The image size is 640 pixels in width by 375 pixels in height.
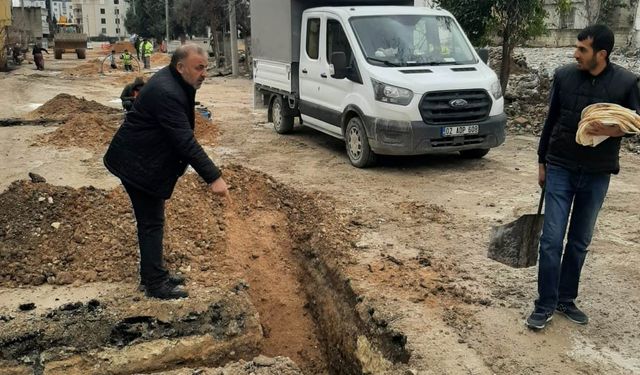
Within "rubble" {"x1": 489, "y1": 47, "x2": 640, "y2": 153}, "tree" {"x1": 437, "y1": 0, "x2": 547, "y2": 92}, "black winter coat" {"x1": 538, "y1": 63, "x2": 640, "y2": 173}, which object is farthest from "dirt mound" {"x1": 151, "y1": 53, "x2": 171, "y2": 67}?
"black winter coat" {"x1": 538, "y1": 63, "x2": 640, "y2": 173}

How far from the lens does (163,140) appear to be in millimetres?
→ 4414

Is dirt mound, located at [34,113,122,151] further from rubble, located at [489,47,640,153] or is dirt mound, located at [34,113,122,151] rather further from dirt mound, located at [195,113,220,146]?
rubble, located at [489,47,640,153]

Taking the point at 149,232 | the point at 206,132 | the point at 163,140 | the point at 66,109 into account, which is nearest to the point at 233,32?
the point at 66,109

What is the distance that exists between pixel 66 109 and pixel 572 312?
13.7 meters

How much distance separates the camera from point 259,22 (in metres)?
12.2

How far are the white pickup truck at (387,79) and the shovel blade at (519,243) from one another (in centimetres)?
380

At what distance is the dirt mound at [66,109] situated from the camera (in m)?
14.8

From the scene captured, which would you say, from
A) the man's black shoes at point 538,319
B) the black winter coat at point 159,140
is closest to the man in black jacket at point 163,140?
the black winter coat at point 159,140

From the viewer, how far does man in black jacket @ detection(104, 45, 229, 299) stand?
4.29 meters

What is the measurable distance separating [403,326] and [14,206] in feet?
13.6

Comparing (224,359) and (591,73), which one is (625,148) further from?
(224,359)

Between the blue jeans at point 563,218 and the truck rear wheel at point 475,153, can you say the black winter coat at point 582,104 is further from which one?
the truck rear wheel at point 475,153

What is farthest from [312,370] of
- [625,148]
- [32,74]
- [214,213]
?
[32,74]

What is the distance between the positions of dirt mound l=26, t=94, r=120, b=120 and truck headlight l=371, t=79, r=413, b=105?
821cm
